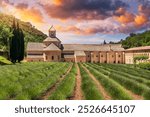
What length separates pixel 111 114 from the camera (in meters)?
7.23

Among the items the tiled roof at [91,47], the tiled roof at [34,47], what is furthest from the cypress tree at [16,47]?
the tiled roof at [91,47]

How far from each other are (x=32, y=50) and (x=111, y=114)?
271 feet

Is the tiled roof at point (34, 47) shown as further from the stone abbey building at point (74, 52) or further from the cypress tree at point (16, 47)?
the cypress tree at point (16, 47)

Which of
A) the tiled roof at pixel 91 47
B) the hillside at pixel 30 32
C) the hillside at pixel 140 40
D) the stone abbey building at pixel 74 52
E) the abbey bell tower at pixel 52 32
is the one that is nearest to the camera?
the stone abbey building at pixel 74 52

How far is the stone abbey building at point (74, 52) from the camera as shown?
275 feet

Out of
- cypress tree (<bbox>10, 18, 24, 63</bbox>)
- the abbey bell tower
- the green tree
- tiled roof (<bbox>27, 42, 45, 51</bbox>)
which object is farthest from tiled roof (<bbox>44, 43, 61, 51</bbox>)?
cypress tree (<bbox>10, 18, 24, 63</bbox>)

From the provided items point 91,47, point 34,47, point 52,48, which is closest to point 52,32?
point 34,47

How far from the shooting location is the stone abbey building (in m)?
83.8

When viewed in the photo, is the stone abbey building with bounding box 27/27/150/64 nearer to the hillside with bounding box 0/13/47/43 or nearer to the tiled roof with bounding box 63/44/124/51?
the tiled roof with bounding box 63/44/124/51

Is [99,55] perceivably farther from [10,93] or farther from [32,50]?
[10,93]

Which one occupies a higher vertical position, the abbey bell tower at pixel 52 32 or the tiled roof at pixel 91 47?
the abbey bell tower at pixel 52 32

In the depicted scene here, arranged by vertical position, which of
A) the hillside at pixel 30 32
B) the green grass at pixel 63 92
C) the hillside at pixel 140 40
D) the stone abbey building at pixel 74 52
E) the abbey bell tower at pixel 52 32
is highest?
the hillside at pixel 30 32

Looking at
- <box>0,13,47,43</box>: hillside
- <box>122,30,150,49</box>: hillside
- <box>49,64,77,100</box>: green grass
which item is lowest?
<box>49,64,77,100</box>: green grass

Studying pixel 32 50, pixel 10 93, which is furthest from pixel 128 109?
pixel 32 50
